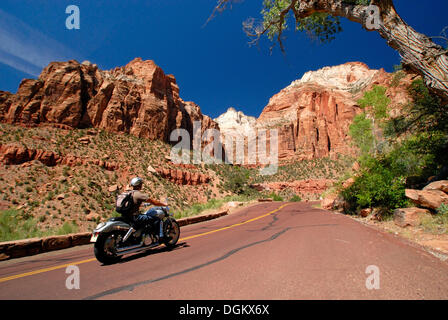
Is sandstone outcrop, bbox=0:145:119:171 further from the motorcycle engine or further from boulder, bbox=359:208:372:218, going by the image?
boulder, bbox=359:208:372:218

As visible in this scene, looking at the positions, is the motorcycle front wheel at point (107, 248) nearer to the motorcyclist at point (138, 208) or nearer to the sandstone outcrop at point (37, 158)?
the motorcyclist at point (138, 208)

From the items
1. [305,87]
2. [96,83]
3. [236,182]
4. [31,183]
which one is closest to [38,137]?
[31,183]

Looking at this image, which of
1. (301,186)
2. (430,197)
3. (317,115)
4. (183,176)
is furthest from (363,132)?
(317,115)

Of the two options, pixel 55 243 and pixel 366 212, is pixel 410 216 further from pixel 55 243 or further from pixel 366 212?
pixel 55 243

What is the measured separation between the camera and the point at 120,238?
5.07m

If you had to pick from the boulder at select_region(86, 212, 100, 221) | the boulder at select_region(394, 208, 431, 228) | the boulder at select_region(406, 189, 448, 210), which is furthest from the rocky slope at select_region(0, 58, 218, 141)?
the boulder at select_region(406, 189, 448, 210)

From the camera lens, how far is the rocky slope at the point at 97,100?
1710 inches

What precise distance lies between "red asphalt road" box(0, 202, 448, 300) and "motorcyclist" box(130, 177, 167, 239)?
30.6 inches

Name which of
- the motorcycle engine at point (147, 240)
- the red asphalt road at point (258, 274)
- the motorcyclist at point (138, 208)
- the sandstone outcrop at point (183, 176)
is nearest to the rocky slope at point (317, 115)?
the sandstone outcrop at point (183, 176)

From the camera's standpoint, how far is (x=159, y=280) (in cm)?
349

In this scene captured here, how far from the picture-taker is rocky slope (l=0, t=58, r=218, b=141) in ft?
143

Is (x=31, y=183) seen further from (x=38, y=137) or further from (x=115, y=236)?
(x=115, y=236)

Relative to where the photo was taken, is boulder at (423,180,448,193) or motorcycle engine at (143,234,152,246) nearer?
motorcycle engine at (143,234,152,246)
